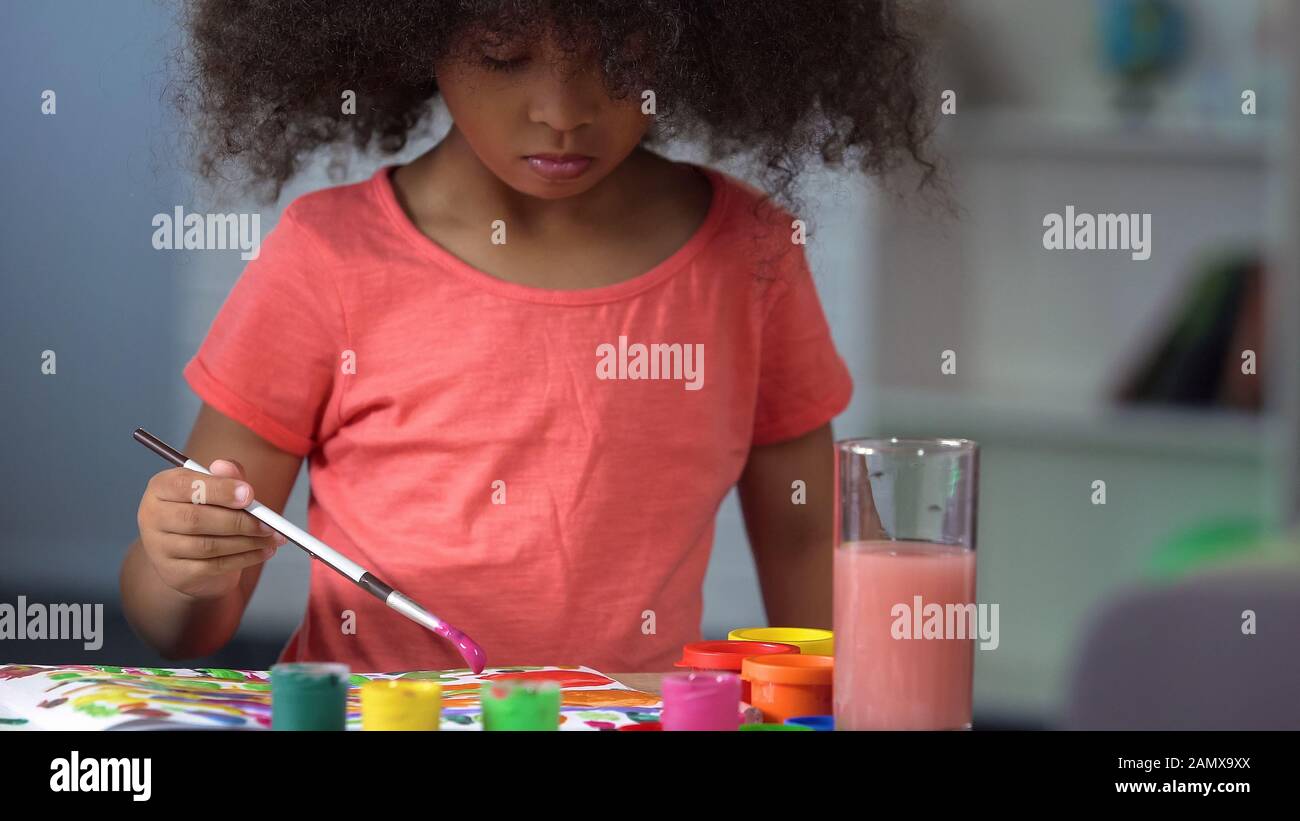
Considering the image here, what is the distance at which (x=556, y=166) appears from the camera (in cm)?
79

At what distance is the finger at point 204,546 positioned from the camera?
0.72 m

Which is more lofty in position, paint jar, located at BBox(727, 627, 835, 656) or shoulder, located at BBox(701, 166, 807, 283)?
shoulder, located at BBox(701, 166, 807, 283)

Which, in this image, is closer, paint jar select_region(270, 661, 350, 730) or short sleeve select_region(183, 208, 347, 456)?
paint jar select_region(270, 661, 350, 730)

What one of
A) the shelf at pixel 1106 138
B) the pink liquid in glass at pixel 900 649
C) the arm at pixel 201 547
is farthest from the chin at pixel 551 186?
the shelf at pixel 1106 138

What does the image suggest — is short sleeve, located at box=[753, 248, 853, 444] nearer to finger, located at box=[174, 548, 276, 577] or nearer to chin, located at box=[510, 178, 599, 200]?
chin, located at box=[510, 178, 599, 200]

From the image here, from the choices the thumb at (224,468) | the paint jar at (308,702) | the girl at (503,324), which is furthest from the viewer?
the girl at (503,324)

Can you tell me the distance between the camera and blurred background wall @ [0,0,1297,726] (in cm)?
190

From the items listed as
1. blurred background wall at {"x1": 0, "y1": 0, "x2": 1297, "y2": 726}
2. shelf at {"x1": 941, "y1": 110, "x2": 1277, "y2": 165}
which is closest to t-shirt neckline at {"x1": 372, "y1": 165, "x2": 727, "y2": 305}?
blurred background wall at {"x1": 0, "y1": 0, "x2": 1297, "y2": 726}

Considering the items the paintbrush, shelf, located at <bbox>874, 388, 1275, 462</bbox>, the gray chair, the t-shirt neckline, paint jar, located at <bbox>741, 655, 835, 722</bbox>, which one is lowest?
the gray chair

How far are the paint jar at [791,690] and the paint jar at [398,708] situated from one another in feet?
0.49

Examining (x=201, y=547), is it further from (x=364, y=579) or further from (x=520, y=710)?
(x=520, y=710)

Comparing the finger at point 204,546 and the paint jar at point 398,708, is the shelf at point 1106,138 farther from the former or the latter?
the paint jar at point 398,708

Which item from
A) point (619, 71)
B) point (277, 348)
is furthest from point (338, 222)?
point (619, 71)

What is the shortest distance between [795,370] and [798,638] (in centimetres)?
28
